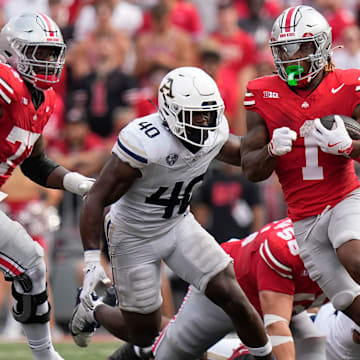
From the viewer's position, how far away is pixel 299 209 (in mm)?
5113

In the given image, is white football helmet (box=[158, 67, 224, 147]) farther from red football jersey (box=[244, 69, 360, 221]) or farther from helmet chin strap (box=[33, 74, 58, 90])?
helmet chin strap (box=[33, 74, 58, 90])

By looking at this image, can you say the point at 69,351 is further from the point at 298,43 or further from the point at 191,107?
the point at 298,43

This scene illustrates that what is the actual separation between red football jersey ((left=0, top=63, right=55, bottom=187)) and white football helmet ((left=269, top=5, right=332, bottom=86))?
1.36 metres

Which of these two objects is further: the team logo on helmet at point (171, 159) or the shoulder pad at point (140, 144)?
the team logo on helmet at point (171, 159)

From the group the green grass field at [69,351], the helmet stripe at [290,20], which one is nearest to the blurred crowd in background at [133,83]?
the green grass field at [69,351]

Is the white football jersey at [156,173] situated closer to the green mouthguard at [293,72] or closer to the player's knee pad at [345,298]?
the green mouthguard at [293,72]

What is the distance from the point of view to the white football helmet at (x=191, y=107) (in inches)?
192

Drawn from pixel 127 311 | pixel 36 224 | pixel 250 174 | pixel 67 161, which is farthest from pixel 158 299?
pixel 67 161

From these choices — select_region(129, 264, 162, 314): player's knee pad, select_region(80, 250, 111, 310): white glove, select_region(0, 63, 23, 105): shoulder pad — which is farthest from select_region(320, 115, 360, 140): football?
select_region(0, 63, 23, 105): shoulder pad

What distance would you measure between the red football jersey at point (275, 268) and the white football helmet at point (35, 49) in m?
1.47

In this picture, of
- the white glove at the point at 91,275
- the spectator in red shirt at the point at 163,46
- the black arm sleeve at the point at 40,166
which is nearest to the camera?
the white glove at the point at 91,275

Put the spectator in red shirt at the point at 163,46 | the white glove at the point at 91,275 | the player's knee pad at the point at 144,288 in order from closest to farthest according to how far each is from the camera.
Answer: the white glove at the point at 91,275
the player's knee pad at the point at 144,288
the spectator in red shirt at the point at 163,46

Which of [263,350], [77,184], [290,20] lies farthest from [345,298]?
[77,184]

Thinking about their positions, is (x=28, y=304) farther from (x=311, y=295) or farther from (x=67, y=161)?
(x=67, y=161)
